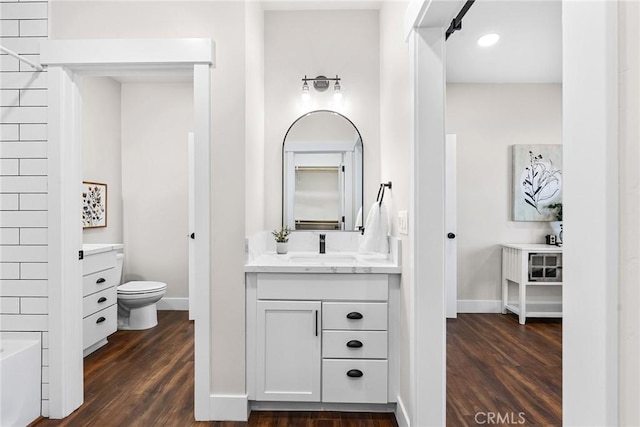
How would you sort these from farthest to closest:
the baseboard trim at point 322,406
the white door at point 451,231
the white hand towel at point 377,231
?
1. the white door at point 451,231
2. the white hand towel at point 377,231
3. the baseboard trim at point 322,406

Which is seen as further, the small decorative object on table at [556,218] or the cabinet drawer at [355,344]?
the small decorative object on table at [556,218]

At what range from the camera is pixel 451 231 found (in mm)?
3918

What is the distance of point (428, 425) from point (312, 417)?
2.40ft

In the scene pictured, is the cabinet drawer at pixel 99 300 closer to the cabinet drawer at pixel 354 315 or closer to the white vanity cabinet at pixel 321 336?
the white vanity cabinet at pixel 321 336

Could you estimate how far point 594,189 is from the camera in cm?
56

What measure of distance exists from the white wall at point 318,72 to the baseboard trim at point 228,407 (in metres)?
1.26

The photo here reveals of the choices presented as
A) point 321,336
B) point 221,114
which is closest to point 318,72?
point 221,114

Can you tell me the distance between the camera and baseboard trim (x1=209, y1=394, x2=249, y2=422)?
81.0 inches

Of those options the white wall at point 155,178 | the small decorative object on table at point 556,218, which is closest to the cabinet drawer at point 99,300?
the white wall at point 155,178

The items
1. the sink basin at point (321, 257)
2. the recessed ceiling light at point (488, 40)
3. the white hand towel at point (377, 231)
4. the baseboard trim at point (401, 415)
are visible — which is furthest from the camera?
the recessed ceiling light at point (488, 40)

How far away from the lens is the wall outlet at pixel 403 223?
1911mm

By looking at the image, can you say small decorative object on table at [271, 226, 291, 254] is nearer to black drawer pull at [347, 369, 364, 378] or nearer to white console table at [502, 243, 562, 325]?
black drawer pull at [347, 369, 364, 378]

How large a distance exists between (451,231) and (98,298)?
11.2 feet

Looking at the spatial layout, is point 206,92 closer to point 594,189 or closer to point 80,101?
point 80,101
